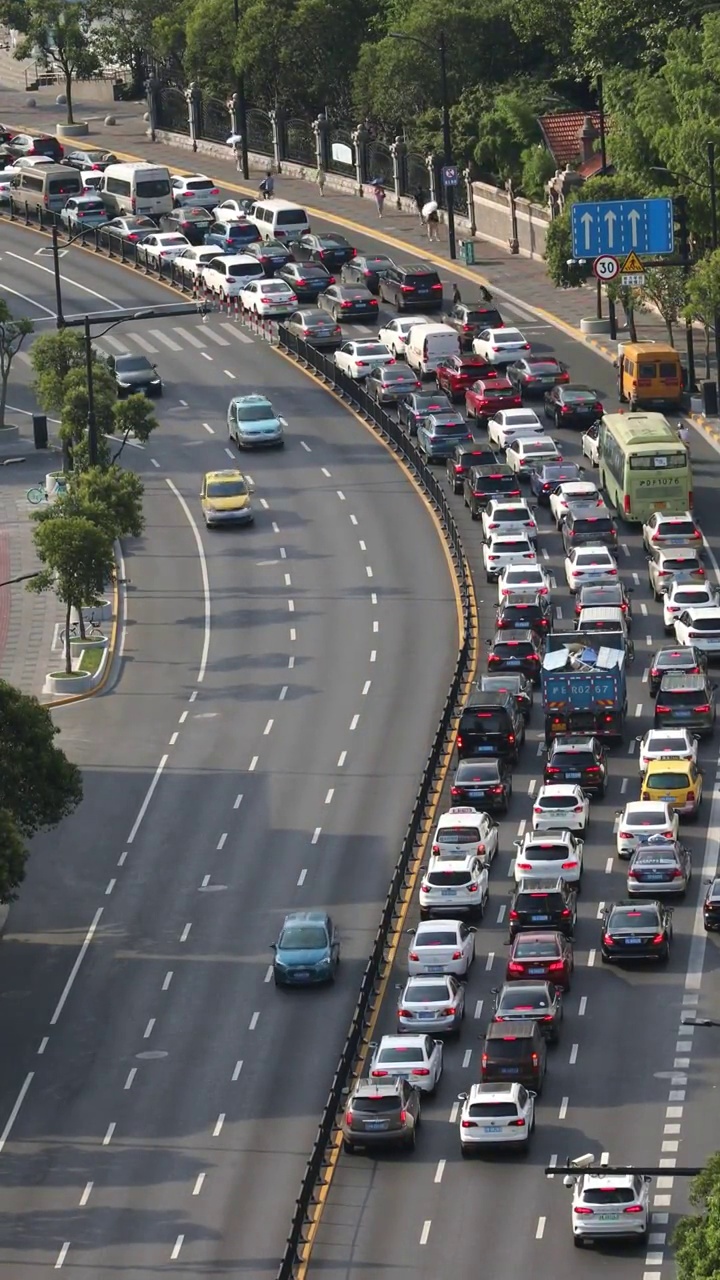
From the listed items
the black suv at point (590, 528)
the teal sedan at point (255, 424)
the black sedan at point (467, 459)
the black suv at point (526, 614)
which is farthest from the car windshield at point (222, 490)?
the black suv at point (526, 614)

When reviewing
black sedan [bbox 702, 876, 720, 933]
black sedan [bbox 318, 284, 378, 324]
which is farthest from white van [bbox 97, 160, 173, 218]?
black sedan [bbox 702, 876, 720, 933]

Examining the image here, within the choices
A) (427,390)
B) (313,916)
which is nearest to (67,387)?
(427,390)

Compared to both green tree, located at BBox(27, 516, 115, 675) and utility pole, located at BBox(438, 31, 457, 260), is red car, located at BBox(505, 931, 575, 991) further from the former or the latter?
utility pole, located at BBox(438, 31, 457, 260)

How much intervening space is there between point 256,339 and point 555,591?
35463mm

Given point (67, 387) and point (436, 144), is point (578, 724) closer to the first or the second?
point (67, 387)

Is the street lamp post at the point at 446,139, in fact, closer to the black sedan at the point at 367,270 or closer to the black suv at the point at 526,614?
the black sedan at the point at 367,270

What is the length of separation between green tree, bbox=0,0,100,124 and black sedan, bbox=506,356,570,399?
6501 cm

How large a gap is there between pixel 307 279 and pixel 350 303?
469 centimetres

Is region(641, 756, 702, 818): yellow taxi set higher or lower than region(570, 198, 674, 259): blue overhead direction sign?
lower

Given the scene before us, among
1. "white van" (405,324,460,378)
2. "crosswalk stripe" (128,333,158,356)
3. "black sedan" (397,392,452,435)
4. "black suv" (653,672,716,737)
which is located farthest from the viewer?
"crosswalk stripe" (128,333,158,356)

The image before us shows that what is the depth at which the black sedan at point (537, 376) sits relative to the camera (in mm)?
108750

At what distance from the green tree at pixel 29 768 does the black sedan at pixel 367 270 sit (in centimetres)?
5464

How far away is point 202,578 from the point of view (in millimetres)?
96188

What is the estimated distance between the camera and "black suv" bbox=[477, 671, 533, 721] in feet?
263
